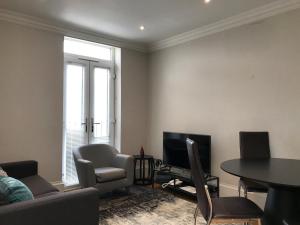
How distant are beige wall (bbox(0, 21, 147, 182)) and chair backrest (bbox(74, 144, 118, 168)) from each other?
0.39 m

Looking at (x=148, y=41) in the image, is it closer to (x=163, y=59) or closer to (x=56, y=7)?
(x=163, y=59)

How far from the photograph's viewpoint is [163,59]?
4.65 m

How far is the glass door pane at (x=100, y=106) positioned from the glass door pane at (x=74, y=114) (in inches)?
5.6

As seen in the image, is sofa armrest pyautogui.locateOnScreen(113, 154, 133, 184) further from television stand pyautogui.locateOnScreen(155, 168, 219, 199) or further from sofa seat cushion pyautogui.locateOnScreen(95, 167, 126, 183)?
television stand pyautogui.locateOnScreen(155, 168, 219, 199)

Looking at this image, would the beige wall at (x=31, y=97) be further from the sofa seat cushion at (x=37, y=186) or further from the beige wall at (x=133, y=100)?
the beige wall at (x=133, y=100)

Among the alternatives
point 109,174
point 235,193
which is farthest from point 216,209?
point 109,174

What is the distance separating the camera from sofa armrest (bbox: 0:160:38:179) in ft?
10.0

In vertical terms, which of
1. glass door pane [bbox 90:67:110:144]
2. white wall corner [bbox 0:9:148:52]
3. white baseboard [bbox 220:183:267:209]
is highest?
white wall corner [bbox 0:9:148:52]

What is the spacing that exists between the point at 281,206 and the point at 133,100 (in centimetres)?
326

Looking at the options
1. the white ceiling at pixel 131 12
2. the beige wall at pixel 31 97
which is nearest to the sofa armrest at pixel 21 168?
the beige wall at pixel 31 97

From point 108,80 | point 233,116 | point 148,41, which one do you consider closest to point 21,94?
point 108,80

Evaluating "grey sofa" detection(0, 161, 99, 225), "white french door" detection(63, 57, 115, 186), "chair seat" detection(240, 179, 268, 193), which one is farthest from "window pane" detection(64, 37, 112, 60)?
"chair seat" detection(240, 179, 268, 193)

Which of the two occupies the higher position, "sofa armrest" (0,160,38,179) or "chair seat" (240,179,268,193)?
"sofa armrest" (0,160,38,179)

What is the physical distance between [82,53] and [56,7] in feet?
3.77
